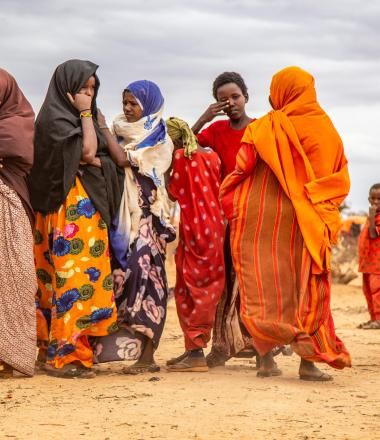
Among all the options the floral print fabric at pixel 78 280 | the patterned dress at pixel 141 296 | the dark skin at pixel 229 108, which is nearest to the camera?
the floral print fabric at pixel 78 280

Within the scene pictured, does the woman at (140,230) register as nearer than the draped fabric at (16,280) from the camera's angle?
No

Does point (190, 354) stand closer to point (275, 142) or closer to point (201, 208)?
point (201, 208)

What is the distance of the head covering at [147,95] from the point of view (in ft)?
25.3

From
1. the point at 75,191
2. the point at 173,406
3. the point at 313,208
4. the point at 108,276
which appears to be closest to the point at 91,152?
the point at 75,191

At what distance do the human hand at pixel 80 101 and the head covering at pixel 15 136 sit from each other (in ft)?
1.00

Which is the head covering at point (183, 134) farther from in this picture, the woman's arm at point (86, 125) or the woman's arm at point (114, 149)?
the woman's arm at point (86, 125)

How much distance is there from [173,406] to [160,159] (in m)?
2.24

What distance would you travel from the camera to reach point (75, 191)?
7430mm

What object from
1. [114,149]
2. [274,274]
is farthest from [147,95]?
[274,274]

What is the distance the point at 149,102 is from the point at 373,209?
5.79 meters

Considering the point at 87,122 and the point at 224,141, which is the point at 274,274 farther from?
the point at 87,122

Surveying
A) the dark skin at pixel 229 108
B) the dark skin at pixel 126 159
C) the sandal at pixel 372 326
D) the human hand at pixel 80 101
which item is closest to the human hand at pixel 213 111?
the dark skin at pixel 229 108

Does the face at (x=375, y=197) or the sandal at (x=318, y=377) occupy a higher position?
the face at (x=375, y=197)

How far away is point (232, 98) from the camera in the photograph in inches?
312
